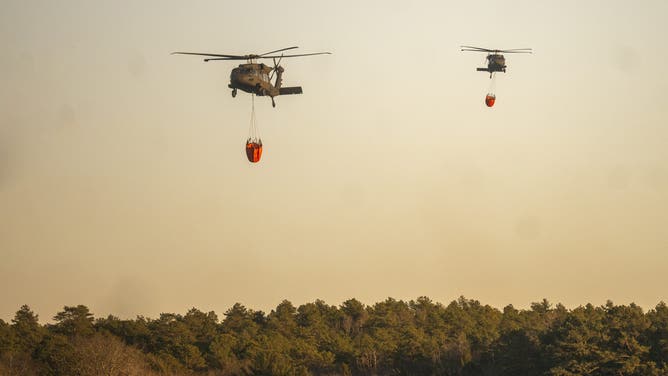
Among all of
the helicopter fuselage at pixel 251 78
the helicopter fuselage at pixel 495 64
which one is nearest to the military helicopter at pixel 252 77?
the helicopter fuselage at pixel 251 78

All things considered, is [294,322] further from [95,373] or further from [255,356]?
[95,373]

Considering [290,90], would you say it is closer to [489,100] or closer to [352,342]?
[489,100]

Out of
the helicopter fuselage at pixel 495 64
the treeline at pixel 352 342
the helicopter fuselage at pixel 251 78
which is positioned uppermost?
the helicopter fuselage at pixel 495 64

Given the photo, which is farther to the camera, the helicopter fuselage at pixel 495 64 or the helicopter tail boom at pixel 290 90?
the helicopter fuselage at pixel 495 64

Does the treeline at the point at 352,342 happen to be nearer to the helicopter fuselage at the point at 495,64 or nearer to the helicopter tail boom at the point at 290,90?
the helicopter fuselage at the point at 495,64

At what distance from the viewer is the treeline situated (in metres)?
102

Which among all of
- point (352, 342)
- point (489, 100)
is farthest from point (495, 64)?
point (352, 342)

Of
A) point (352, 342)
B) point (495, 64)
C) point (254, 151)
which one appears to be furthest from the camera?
point (352, 342)

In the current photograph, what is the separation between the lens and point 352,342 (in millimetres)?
148500

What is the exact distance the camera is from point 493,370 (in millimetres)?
127438

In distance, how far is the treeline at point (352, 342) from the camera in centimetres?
10194

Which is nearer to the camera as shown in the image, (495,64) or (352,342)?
(495,64)

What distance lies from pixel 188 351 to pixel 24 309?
46593 mm

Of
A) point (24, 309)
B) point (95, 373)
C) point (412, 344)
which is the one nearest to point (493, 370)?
point (412, 344)
